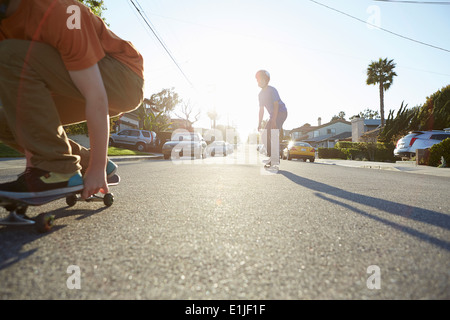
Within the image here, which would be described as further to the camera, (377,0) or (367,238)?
(377,0)

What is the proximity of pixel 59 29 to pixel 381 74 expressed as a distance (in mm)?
43027

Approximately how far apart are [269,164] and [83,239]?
671 centimetres

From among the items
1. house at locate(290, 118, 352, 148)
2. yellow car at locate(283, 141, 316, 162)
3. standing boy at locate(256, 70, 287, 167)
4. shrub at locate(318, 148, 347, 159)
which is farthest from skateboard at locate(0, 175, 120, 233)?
house at locate(290, 118, 352, 148)

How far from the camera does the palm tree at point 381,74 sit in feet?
121

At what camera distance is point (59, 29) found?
5.21 feet

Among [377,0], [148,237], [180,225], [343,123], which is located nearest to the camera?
[148,237]

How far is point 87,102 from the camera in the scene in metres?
1.72

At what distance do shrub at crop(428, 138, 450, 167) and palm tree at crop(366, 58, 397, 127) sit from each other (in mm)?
31097

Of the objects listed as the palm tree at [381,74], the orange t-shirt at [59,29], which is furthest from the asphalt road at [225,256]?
the palm tree at [381,74]

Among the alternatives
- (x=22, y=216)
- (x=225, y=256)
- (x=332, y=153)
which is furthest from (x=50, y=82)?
(x=332, y=153)

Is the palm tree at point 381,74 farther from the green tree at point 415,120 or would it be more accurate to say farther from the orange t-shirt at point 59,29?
the orange t-shirt at point 59,29

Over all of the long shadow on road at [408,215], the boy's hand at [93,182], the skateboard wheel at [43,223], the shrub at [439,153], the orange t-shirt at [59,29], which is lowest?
the long shadow on road at [408,215]
